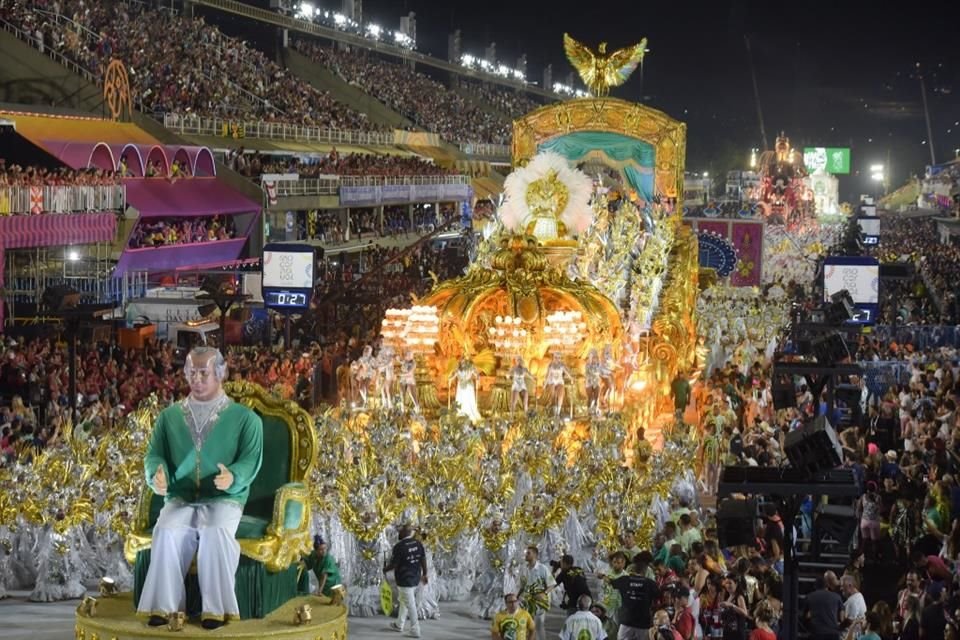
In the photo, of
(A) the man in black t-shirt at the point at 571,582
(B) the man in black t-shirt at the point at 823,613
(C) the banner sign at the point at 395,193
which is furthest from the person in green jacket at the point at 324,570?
(C) the banner sign at the point at 395,193

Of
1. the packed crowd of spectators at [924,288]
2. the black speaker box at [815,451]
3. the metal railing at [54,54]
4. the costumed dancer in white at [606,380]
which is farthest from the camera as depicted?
the metal railing at [54,54]

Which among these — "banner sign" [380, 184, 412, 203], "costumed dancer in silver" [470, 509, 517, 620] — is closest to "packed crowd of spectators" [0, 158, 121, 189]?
"costumed dancer in silver" [470, 509, 517, 620]

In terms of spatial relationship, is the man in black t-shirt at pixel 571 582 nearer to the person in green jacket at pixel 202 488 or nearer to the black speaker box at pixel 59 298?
the person in green jacket at pixel 202 488

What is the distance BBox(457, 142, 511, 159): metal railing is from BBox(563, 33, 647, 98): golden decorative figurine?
4122 cm

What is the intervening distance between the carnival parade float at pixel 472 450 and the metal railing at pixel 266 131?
17.0 meters

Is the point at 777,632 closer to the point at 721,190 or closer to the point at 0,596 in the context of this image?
the point at 0,596

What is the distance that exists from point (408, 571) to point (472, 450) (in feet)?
10.5

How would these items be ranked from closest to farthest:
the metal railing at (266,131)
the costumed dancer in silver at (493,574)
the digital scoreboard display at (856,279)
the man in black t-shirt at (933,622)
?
the man in black t-shirt at (933,622) → the costumed dancer in silver at (493,574) → the digital scoreboard display at (856,279) → the metal railing at (266,131)

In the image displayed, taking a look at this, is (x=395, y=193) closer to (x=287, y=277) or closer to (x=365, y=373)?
(x=287, y=277)

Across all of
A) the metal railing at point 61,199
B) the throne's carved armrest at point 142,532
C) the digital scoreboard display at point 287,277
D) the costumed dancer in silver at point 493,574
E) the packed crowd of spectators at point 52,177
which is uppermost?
the packed crowd of spectators at point 52,177

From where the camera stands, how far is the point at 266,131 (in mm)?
47750

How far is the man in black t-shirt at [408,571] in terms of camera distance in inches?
497

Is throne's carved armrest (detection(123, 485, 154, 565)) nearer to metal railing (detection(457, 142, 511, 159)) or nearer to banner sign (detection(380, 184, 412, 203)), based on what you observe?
banner sign (detection(380, 184, 412, 203))

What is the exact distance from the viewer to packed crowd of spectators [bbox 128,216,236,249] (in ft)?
111
